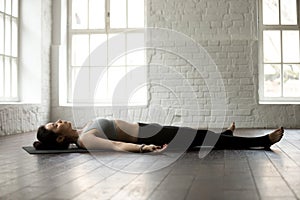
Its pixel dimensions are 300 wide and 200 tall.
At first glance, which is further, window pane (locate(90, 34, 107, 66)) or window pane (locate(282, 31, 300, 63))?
window pane (locate(90, 34, 107, 66))

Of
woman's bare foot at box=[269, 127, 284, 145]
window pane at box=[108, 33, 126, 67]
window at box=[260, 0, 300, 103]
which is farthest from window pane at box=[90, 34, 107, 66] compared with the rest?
woman's bare foot at box=[269, 127, 284, 145]

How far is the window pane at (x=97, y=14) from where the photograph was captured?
28.0 feet

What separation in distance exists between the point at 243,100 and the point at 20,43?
413 cm

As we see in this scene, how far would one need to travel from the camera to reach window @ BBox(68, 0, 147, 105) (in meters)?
8.42

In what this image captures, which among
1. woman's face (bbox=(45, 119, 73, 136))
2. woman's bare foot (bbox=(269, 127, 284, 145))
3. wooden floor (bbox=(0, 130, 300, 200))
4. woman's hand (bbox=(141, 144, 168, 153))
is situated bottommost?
wooden floor (bbox=(0, 130, 300, 200))

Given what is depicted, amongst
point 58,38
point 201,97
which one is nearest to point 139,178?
point 201,97

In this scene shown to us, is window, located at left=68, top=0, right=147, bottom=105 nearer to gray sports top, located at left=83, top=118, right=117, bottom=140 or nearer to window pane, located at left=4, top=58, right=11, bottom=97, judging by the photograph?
window pane, located at left=4, top=58, right=11, bottom=97

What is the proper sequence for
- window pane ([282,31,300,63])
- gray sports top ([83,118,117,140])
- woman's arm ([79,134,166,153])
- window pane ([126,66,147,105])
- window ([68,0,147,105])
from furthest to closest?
window ([68,0,147,105])
window pane ([126,66,147,105])
window pane ([282,31,300,63])
gray sports top ([83,118,117,140])
woman's arm ([79,134,166,153])

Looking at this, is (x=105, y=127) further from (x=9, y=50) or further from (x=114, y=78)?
(x=114, y=78)

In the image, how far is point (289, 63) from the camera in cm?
814

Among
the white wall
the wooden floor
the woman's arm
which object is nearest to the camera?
the wooden floor

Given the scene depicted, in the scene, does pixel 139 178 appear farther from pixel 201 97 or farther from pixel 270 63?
pixel 270 63

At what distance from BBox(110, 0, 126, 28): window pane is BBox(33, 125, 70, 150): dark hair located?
4.69 metres

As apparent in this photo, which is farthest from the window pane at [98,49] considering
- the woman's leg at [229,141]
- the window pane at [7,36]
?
the woman's leg at [229,141]
